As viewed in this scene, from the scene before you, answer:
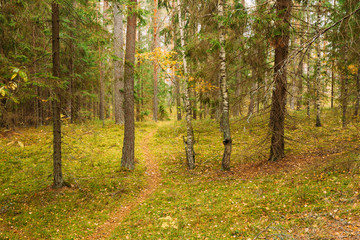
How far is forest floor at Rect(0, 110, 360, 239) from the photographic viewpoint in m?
4.79

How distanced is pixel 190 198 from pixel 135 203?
195 centimetres

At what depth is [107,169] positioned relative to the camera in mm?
9656

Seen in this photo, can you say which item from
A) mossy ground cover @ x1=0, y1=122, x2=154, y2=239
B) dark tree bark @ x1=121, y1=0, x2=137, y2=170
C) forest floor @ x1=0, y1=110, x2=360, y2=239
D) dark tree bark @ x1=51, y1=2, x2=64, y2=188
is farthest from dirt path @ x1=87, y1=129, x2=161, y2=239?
dark tree bark @ x1=51, y1=2, x2=64, y2=188

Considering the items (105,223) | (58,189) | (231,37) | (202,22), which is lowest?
(105,223)

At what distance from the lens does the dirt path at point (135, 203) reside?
576 cm

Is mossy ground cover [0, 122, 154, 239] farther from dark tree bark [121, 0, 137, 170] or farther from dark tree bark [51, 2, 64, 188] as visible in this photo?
dark tree bark [121, 0, 137, 170]

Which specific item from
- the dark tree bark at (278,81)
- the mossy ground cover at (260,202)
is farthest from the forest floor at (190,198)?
the dark tree bark at (278,81)

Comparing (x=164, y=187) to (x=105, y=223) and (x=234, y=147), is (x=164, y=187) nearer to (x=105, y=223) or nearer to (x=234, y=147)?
(x=105, y=223)

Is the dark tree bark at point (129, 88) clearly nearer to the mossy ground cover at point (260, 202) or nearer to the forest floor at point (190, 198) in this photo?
the forest floor at point (190, 198)

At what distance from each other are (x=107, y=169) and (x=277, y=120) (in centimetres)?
764

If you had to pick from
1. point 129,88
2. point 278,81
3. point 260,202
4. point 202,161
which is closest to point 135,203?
point 260,202

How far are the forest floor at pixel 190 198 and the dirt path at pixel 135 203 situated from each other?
32 millimetres

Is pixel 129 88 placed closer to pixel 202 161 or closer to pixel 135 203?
pixel 135 203

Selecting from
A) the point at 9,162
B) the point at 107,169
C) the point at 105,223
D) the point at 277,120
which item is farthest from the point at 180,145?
the point at 9,162
